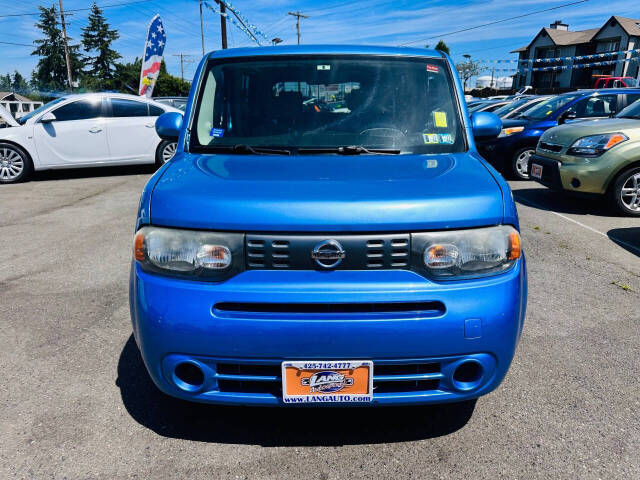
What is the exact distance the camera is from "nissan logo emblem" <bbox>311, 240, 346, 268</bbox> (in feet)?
6.24

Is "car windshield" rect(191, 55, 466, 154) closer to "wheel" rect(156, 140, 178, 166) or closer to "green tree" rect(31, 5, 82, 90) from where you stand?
"wheel" rect(156, 140, 178, 166)

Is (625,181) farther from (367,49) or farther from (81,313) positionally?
(81,313)

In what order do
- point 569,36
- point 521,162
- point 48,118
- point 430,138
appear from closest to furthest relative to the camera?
1. point 430,138
2. point 48,118
3. point 521,162
4. point 569,36

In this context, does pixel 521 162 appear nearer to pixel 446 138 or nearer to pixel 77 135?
pixel 446 138

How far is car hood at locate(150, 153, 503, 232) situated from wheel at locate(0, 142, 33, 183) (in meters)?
8.76

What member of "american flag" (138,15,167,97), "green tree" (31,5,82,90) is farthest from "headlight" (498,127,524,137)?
"green tree" (31,5,82,90)

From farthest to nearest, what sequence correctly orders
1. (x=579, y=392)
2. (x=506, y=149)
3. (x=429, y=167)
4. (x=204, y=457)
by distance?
(x=506, y=149)
(x=579, y=392)
(x=429, y=167)
(x=204, y=457)

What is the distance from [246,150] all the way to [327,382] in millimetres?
1324

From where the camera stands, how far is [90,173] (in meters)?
10.9

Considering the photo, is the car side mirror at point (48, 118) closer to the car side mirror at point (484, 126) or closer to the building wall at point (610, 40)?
the car side mirror at point (484, 126)

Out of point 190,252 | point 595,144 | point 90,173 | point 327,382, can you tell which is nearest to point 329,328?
point 327,382

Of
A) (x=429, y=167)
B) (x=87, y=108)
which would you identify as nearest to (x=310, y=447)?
(x=429, y=167)

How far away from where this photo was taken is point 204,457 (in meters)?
2.18

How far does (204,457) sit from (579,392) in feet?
→ 6.45
